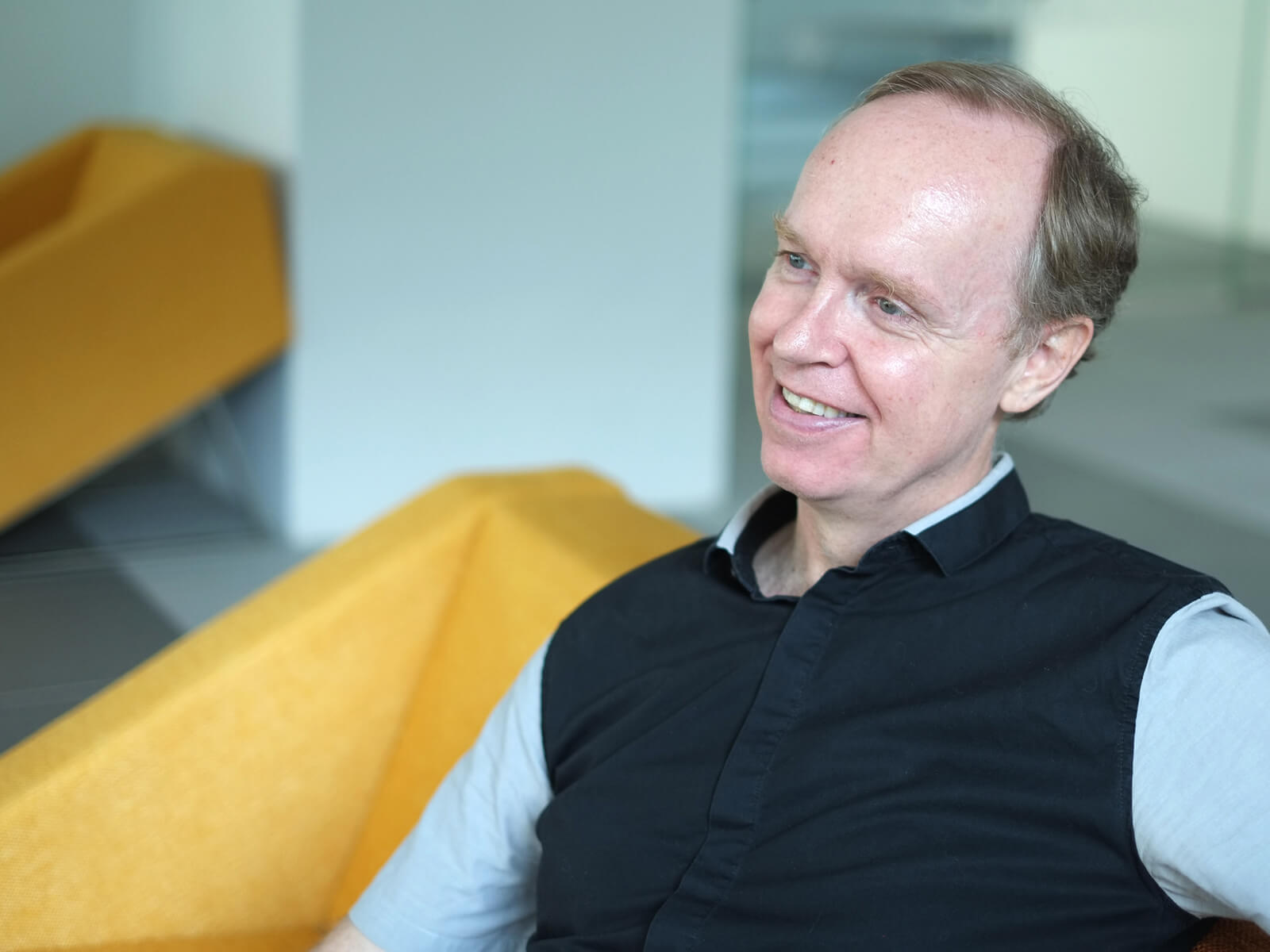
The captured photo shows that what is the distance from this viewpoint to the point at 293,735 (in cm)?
165

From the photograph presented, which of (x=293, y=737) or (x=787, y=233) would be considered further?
(x=293, y=737)

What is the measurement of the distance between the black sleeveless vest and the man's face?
2.5 inches

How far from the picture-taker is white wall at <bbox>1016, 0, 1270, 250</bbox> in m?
7.05

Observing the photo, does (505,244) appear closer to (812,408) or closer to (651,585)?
(651,585)

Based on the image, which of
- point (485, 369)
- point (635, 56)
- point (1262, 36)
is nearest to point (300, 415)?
point (485, 369)

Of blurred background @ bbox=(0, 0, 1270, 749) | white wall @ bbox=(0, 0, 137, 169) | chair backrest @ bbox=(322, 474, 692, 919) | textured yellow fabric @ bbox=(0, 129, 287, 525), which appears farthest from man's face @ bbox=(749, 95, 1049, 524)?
white wall @ bbox=(0, 0, 137, 169)

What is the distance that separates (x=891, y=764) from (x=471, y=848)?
43 centimetres

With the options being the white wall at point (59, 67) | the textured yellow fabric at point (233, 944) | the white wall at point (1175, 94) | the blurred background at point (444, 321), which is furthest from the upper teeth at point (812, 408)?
the white wall at point (1175, 94)

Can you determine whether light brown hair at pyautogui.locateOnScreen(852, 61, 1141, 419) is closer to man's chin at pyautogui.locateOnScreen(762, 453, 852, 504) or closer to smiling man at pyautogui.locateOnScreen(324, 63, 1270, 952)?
smiling man at pyautogui.locateOnScreen(324, 63, 1270, 952)

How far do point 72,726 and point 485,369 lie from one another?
256cm

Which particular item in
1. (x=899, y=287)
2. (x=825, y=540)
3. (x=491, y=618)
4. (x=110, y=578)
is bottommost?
(x=110, y=578)

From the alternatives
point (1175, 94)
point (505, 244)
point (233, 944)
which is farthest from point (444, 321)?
point (1175, 94)

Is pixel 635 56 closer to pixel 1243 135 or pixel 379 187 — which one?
pixel 379 187

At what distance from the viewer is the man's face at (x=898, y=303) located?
1104 millimetres
